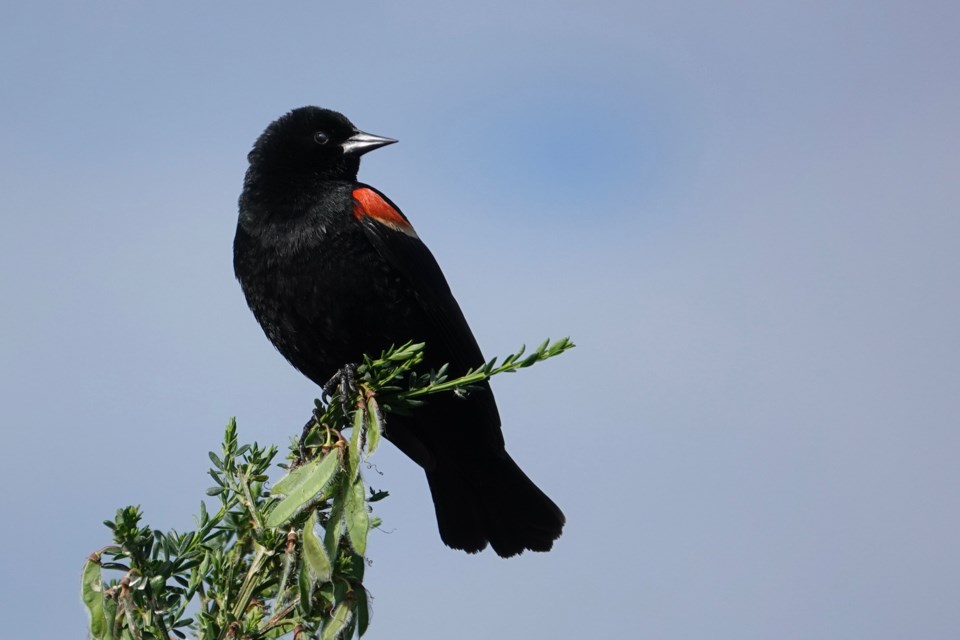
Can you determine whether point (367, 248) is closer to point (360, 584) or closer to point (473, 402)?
point (473, 402)

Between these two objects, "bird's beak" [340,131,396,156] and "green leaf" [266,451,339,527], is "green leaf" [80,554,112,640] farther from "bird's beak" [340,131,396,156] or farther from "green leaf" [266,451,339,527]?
"bird's beak" [340,131,396,156]

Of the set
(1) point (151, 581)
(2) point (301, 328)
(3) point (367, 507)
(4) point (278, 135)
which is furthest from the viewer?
(4) point (278, 135)

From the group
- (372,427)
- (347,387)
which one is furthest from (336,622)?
(347,387)

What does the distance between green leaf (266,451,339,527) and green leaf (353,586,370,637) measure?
0.75 ft

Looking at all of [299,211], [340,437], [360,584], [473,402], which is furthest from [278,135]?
[360,584]

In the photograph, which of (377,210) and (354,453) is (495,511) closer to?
(377,210)

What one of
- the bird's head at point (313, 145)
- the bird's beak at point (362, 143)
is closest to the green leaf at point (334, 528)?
the bird's head at point (313, 145)

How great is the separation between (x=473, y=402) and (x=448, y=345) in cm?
24

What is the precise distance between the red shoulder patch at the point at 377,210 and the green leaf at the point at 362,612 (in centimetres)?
212

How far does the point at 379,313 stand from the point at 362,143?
1.21 m

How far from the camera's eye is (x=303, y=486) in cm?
244

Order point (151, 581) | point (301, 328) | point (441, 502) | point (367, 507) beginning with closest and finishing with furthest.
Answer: point (151, 581) < point (367, 507) < point (301, 328) < point (441, 502)

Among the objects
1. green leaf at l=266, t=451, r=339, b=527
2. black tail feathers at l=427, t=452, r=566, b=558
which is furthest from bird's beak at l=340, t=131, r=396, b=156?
green leaf at l=266, t=451, r=339, b=527

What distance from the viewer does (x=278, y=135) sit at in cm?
495
